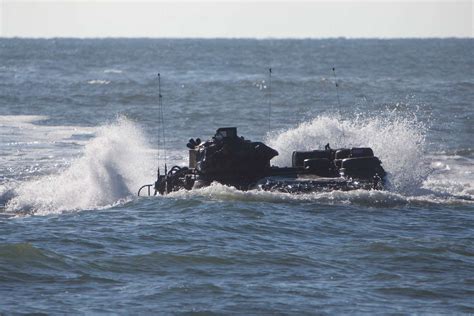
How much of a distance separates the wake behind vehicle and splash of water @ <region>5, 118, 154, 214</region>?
5.02 ft

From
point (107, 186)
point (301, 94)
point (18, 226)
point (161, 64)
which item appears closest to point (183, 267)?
point (18, 226)

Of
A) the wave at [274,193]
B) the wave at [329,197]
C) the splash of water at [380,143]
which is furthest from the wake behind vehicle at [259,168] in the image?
the splash of water at [380,143]

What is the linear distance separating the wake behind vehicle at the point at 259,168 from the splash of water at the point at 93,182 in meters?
1.53

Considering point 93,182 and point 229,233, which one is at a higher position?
point 93,182

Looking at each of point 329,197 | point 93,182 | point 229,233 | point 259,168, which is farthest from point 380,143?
point 229,233

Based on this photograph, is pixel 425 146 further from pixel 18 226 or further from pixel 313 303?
pixel 313 303

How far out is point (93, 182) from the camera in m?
24.2

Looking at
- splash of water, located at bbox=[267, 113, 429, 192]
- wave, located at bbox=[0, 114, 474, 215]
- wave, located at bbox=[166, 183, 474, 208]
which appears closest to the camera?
wave, located at bbox=[166, 183, 474, 208]

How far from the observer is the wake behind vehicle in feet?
71.7

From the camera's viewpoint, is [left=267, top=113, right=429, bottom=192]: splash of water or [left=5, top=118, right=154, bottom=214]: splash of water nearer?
[left=5, top=118, right=154, bottom=214]: splash of water

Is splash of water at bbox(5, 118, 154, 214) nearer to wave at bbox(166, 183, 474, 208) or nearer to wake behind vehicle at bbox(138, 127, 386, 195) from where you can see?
wake behind vehicle at bbox(138, 127, 386, 195)

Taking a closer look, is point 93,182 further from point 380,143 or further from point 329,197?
point 380,143

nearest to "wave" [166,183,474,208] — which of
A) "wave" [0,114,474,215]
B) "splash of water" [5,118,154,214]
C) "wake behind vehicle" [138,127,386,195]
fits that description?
"wave" [0,114,474,215]

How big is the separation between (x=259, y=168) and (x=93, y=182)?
3.79 m
